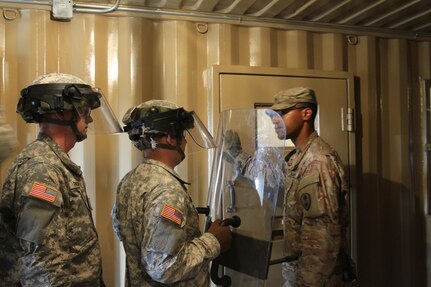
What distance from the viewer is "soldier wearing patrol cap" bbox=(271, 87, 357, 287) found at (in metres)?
2.05

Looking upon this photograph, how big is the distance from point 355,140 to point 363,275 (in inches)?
42.8

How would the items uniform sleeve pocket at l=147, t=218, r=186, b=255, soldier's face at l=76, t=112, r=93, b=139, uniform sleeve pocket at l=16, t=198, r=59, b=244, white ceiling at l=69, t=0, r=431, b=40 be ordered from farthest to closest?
white ceiling at l=69, t=0, r=431, b=40, soldier's face at l=76, t=112, r=93, b=139, uniform sleeve pocket at l=147, t=218, r=186, b=255, uniform sleeve pocket at l=16, t=198, r=59, b=244

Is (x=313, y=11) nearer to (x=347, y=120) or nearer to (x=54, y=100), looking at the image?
(x=347, y=120)

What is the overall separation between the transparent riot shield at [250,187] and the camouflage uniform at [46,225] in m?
0.62

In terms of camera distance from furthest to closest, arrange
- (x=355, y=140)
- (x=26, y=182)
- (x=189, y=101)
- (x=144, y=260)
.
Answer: (x=355, y=140)
(x=189, y=101)
(x=144, y=260)
(x=26, y=182)

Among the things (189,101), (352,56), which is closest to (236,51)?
(189,101)

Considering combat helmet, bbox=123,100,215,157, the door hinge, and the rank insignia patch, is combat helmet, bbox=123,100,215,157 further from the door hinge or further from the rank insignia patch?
the door hinge

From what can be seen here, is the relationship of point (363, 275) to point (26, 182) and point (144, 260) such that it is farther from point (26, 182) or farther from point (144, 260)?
point (26, 182)

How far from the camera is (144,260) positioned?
170 cm

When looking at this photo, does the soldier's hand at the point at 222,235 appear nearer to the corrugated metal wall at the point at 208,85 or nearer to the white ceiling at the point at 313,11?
the corrugated metal wall at the point at 208,85

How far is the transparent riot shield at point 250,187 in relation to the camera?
1740 millimetres

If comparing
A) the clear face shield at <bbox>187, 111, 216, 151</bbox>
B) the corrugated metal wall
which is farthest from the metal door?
the clear face shield at <bbox>187, 111, 216, 151</bbox>

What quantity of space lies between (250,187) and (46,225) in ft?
2.84

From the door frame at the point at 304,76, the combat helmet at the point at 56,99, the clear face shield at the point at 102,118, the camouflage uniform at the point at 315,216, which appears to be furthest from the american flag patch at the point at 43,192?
the door frame at the point at 304,76
